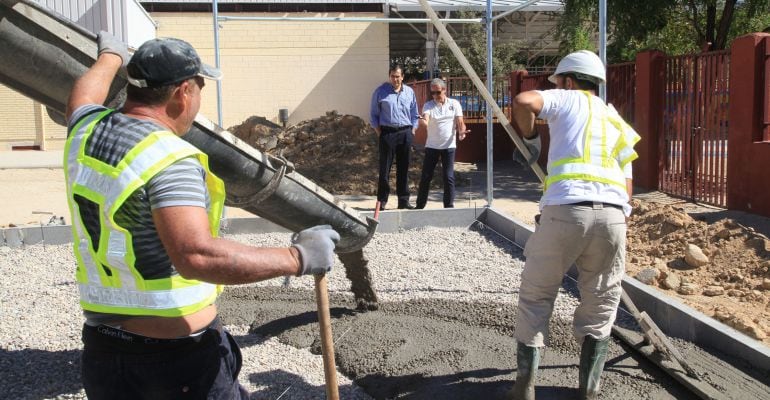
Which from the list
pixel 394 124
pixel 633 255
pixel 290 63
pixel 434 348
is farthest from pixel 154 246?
pixel 290 63

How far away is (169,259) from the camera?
2.07 meters

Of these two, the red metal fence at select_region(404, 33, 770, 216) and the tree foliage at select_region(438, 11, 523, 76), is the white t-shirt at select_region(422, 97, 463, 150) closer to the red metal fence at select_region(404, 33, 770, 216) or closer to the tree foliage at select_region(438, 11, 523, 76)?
the red metal fence at select_region(404, 33, 770, 216)

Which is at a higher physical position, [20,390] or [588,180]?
[588,180]

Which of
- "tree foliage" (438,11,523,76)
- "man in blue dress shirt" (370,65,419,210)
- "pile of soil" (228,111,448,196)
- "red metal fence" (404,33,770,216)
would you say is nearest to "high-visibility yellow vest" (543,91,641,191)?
"red metal fence" (404,33,770,216)

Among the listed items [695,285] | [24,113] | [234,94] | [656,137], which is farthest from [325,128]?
[695,285]

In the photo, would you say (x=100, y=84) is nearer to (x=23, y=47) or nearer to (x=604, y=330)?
(x=23, y=47)

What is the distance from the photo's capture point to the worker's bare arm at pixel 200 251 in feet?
6.18

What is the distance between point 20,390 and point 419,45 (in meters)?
23.1

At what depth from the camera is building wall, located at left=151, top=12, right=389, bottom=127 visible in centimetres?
1973

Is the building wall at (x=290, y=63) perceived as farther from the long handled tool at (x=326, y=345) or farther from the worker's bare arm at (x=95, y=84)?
the long handled tool at (x=326, y=345)

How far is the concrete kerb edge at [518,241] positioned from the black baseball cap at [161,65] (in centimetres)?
348

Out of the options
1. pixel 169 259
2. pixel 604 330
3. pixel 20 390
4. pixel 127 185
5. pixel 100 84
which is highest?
pixel 100 84

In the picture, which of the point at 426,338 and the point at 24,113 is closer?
the point at 426,338

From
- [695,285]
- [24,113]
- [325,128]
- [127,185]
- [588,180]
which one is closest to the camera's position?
[127,185]
